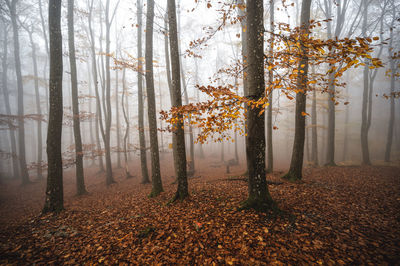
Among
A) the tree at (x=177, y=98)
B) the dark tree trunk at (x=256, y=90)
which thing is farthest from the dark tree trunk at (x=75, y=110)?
the dark tree trunk at (x=256, y=90)

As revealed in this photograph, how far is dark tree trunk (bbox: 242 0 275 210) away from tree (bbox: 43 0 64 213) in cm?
735

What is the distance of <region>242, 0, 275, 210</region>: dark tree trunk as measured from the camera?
13.2 ft

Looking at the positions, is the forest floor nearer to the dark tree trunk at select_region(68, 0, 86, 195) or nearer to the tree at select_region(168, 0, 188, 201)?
the tree at select_region(168, 0, 188, 201)

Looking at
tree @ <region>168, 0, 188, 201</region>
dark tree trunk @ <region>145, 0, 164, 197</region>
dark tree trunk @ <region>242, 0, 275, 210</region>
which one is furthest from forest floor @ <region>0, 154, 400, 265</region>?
dark tree trunk @ <region>145, 0, 164, 197</region>

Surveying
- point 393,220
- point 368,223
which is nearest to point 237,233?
point 368,223

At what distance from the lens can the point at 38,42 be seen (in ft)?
63.0

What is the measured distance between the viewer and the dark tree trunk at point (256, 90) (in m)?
4.02

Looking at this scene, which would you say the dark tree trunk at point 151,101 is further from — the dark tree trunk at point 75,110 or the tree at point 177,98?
the dark tree trunk at point 75,110

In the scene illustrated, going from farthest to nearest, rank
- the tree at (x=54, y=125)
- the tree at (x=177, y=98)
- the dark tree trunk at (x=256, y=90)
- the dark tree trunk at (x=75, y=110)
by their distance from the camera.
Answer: the dark tree trunk at (x=75, y=110)
the tree at (x=54, y=125)
the tree at (x=177, y=98)
the dark tree trunk at (x=256, y=90)

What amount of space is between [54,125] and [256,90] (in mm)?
7683

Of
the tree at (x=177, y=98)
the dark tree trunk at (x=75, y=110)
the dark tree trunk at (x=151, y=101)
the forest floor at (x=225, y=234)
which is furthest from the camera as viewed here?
the dark tree trunk at (x=75, y=110)

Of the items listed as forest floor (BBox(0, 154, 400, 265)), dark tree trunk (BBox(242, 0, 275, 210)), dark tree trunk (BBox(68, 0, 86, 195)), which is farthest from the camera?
dark tree trunk (BBox(68, 0, 86, 195))

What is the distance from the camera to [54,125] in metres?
6.20

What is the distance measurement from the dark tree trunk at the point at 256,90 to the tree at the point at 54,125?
289 inches
